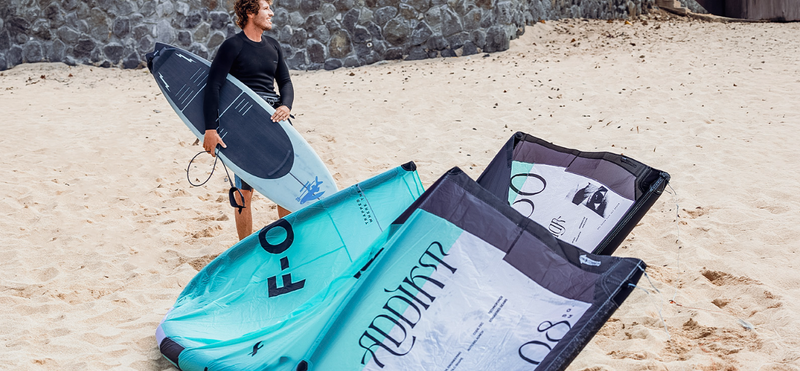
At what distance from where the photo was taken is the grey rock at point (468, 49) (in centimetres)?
830

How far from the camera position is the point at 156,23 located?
8086mm

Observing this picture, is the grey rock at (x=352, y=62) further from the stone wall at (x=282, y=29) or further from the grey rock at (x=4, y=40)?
the grey rock at (x=4, y=40)

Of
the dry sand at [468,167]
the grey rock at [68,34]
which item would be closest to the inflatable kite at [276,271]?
the dry sand at [468,167]

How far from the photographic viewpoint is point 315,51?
27.2 ft

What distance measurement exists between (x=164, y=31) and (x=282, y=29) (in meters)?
1.68

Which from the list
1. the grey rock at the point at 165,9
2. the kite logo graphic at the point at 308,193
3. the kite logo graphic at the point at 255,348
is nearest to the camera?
the kite logo graphic at the point at 255,348

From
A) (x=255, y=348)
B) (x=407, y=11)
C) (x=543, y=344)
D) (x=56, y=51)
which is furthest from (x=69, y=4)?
(x=543, y=344)

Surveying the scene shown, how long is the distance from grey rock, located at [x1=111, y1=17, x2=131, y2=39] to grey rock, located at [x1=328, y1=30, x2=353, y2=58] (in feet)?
9.47

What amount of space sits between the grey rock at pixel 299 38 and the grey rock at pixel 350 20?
59 centimetres

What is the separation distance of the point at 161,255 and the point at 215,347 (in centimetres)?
158

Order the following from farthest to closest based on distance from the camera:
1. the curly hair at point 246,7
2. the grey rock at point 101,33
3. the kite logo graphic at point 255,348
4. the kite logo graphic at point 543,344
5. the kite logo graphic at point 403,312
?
1. the grey rock at point 101,33
2. the curly hair at point 246,7
3. the kite logo graphic at point 255,348
4. the kite logo graphic at point 403,312
5. the kite logo graphic at point 543,344

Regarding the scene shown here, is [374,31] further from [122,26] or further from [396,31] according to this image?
[122,26]

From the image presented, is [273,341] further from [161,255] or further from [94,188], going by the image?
[94,188]

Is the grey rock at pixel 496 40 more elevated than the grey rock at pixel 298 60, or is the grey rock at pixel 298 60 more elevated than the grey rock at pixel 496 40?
the grey rock at pixel 496 40
